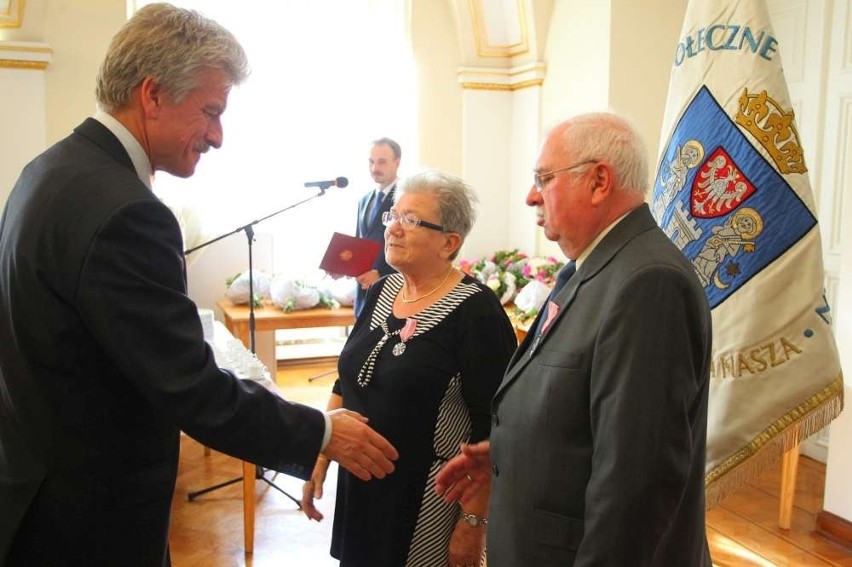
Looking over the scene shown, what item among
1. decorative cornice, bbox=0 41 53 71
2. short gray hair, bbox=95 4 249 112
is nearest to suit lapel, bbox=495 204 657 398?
short gray hair, bbox=95 4 249 112

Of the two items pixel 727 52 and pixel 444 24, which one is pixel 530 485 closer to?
pixel 727 52

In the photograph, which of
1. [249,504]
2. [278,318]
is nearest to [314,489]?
[249,504]

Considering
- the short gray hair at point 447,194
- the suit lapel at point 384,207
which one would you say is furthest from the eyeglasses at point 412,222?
the suit lapel at point 384,207

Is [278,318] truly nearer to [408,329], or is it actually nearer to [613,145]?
[408,329]

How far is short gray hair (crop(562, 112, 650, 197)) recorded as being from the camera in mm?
1360

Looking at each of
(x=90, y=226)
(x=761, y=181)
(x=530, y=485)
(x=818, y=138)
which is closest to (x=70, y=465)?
(x=90, y=226)

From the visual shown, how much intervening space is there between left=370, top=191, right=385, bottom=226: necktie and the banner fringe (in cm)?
314

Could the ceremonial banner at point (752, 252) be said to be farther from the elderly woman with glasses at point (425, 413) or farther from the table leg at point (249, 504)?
the table leg at point (249, 504)

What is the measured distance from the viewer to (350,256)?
4.27 metres

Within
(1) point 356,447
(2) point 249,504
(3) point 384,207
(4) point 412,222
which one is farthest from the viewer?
(3) point 384,207

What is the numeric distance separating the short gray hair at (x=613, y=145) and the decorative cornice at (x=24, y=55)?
16.4ft

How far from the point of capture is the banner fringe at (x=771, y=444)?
2.25m

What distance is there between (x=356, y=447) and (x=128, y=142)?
0.77 meters

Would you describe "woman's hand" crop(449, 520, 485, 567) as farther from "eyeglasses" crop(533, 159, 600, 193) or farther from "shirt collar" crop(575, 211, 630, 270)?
"eyeglasses" crop(533, 159, 600, 193)
